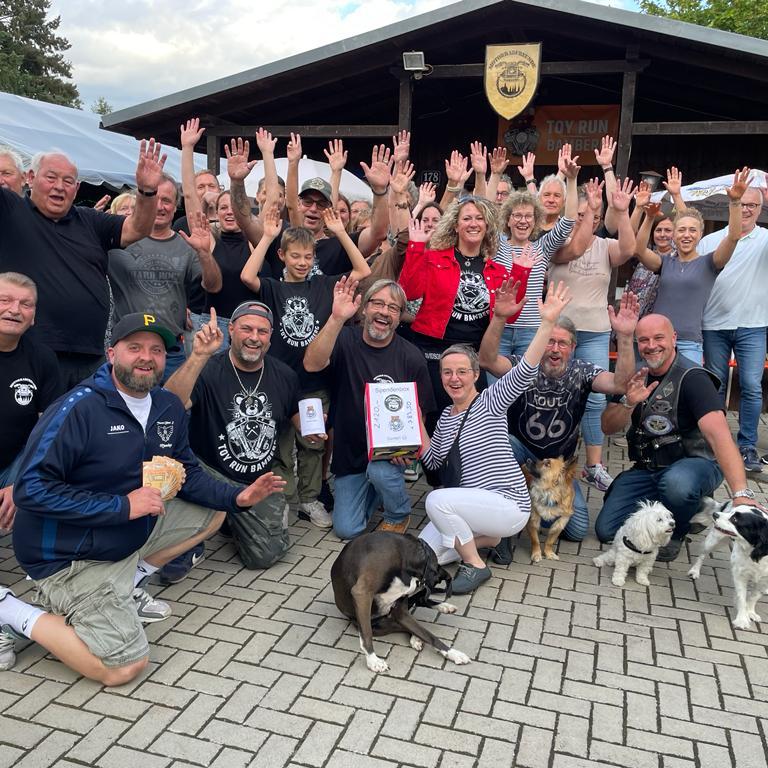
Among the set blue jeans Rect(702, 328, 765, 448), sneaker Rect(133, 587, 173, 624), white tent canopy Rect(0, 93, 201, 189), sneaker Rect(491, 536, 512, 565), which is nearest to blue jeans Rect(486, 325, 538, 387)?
sneaker Rect(491, 536, 512, 565)

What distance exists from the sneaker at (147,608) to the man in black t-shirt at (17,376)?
0.78m

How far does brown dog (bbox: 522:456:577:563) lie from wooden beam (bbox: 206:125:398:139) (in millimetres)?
7466

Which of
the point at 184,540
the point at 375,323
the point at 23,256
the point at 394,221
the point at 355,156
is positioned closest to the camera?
the point at 184,540

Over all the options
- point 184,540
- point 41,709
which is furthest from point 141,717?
point 184,540

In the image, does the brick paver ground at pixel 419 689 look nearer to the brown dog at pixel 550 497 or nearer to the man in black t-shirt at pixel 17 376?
the brown dog at pixel 550 497

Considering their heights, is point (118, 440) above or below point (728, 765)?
above

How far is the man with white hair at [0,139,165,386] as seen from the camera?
4.34 metres

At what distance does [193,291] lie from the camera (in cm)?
530

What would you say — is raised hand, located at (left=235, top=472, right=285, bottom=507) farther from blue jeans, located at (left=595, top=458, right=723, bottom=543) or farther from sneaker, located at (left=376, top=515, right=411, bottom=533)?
blue jeans, located at (left=595, top=458, right=723, bottom=543)

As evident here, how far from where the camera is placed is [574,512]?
16.2ft

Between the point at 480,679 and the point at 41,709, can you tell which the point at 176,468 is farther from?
the point at 480,679

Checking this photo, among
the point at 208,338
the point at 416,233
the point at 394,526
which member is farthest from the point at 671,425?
the point at 208,338

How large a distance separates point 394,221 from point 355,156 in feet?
29.1

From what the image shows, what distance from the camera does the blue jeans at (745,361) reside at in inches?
253
